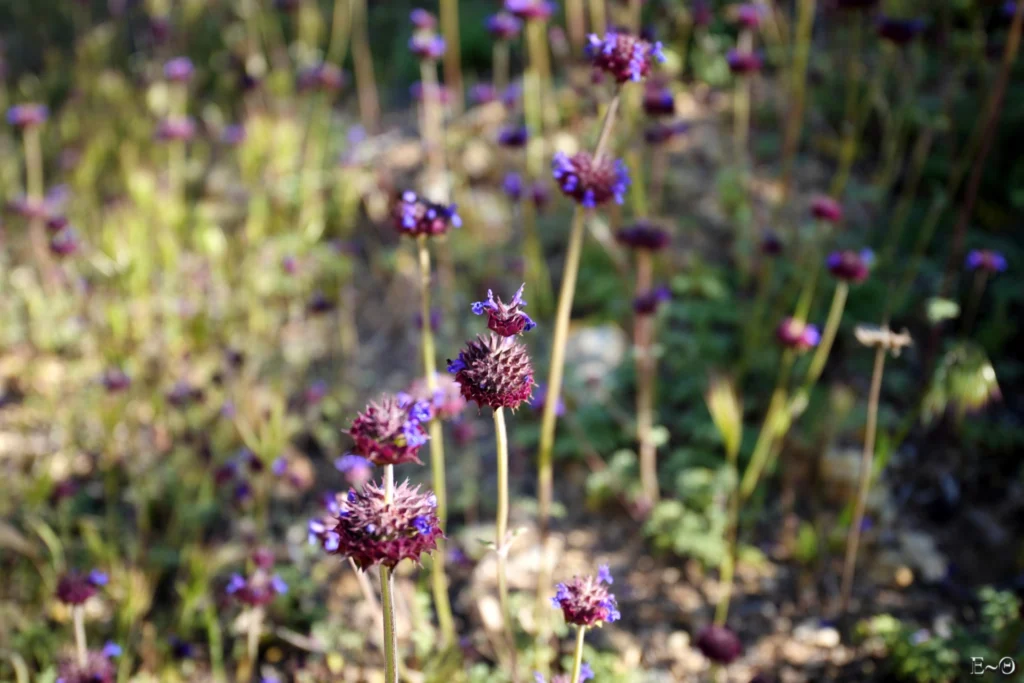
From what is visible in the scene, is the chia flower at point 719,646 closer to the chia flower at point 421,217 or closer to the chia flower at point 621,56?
the chia flower at point 421,217

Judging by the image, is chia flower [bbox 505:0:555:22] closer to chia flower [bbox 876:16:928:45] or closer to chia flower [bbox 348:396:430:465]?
chia flower [bbox 876:16:928:45]

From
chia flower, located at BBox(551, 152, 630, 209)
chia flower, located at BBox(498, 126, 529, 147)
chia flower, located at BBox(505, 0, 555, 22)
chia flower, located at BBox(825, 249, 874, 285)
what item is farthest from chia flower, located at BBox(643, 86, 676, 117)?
chia flower, located at BBox(551, 152, 630, 209)

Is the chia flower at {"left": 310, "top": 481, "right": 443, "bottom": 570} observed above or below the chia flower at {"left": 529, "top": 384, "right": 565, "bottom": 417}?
below

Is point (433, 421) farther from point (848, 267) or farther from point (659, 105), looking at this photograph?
point (659, 105)

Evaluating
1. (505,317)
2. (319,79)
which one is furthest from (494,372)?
(319,79)

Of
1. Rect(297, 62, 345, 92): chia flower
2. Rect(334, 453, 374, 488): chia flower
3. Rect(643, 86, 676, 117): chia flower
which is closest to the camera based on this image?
Rect(334, 453, 374, 488): chia flower

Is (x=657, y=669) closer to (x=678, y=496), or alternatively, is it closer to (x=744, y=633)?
(x=744, y=633)

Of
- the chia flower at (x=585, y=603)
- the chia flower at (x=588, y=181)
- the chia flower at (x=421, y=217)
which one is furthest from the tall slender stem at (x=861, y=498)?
the chia flower at (x=421, y=217)
